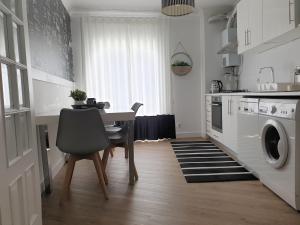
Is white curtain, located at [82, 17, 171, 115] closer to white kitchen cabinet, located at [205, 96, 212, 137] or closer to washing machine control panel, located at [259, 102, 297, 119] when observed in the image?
white kitchen cabinet, located at [205, 96, 212, 137]

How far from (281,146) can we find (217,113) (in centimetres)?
202

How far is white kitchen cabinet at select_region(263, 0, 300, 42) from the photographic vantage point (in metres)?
2.19

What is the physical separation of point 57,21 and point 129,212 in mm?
2883

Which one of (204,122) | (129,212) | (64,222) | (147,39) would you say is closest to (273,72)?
(204,122)

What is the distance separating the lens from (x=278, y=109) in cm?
194

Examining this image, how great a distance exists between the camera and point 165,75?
15.6 feet

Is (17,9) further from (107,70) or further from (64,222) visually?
(107,70)

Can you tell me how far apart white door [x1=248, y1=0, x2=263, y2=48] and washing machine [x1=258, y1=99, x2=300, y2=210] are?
109 centimetres

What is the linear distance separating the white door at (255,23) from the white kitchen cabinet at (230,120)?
712 millimetres

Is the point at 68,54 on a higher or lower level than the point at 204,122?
higher

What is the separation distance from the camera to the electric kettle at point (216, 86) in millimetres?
4484

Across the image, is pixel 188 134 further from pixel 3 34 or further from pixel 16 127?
pixel 3 34

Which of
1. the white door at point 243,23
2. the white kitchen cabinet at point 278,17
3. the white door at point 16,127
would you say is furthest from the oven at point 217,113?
the white door at point 16,127

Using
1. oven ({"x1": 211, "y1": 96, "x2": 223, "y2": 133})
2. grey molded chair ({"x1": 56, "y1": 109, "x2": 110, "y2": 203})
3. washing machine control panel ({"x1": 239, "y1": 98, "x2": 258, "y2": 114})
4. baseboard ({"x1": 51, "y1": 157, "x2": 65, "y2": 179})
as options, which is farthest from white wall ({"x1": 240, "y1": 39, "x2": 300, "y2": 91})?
baseboard ({"x1": 51, "y1": 157, "x2": 65, "y2": 179})
